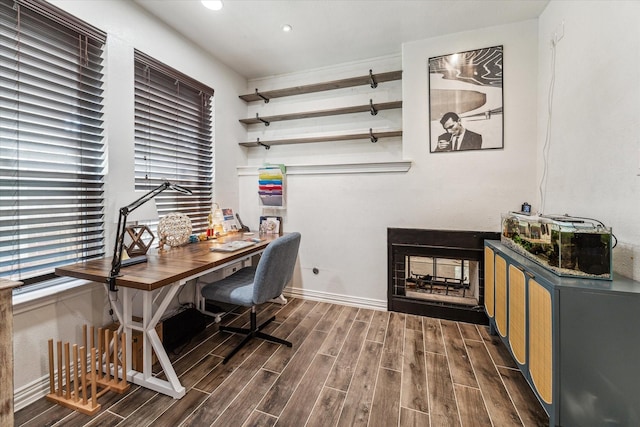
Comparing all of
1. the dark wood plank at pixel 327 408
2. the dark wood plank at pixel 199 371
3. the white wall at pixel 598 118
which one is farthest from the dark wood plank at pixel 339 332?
the white wall at pixel 598 118

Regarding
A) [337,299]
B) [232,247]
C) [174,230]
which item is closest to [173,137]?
[174,230]

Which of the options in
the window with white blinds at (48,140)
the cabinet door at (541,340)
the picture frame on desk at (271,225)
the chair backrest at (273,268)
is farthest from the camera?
the picture frame on desk at (271,225)

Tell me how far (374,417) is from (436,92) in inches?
106

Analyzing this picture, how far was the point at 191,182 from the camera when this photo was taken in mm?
2676

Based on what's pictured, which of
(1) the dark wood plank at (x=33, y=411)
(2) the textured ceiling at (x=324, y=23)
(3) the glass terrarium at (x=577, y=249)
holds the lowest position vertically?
(1) the dark wood plank at (x=33, y=411)

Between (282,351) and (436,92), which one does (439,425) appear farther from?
(436,92)

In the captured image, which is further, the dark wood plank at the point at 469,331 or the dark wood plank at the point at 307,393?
the dark wood plank at the point at 469,331

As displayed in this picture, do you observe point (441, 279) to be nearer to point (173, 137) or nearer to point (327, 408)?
point (327, 408)

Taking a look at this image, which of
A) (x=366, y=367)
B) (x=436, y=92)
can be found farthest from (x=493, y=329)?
(x=436, y=92)

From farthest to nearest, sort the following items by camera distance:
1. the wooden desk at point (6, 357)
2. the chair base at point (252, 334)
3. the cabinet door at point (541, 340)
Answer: the chair base at point (252, 334) < the cabinet door at point (541, 340) < the wooden desk at point (6, 357)

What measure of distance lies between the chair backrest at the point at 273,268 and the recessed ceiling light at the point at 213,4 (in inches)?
74.7

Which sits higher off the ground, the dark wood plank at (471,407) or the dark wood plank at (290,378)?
the dark wood plank at (290,378)

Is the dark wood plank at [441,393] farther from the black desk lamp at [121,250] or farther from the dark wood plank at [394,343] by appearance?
the black desk lamp at [121,250]

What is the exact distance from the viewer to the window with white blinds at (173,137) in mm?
2188
